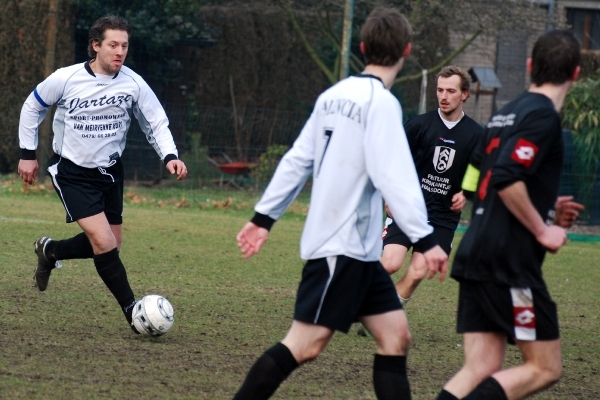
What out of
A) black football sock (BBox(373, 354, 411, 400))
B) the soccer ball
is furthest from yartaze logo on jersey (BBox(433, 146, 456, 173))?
black football sock (BBox(373, 354, 411, 400))

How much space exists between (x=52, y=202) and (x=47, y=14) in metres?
4.32

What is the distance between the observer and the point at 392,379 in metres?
4.38

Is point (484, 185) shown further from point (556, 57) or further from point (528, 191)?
point (556, 57)

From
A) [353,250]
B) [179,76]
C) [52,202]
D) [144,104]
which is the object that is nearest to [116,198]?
[144,104]

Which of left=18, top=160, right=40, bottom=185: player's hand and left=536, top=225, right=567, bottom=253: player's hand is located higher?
left=536, top=225, right=567, bottom=253: player's hand

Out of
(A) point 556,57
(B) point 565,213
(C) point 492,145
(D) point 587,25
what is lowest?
(B) point 565,213

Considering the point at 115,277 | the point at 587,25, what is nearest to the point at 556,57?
the point at 115,277

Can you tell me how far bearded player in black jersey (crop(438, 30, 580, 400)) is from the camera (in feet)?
13.1

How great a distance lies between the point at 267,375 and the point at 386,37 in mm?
1513

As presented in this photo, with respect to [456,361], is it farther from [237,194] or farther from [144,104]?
[237,194]

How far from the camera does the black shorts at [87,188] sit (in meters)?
6.52

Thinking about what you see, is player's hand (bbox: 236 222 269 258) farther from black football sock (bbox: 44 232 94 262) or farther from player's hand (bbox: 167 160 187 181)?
black football sock (bbox: 44 232 94 262)

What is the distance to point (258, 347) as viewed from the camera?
6289 mm

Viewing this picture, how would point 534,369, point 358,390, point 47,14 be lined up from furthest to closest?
point 47,14 < point 358,390 < point 534,369
